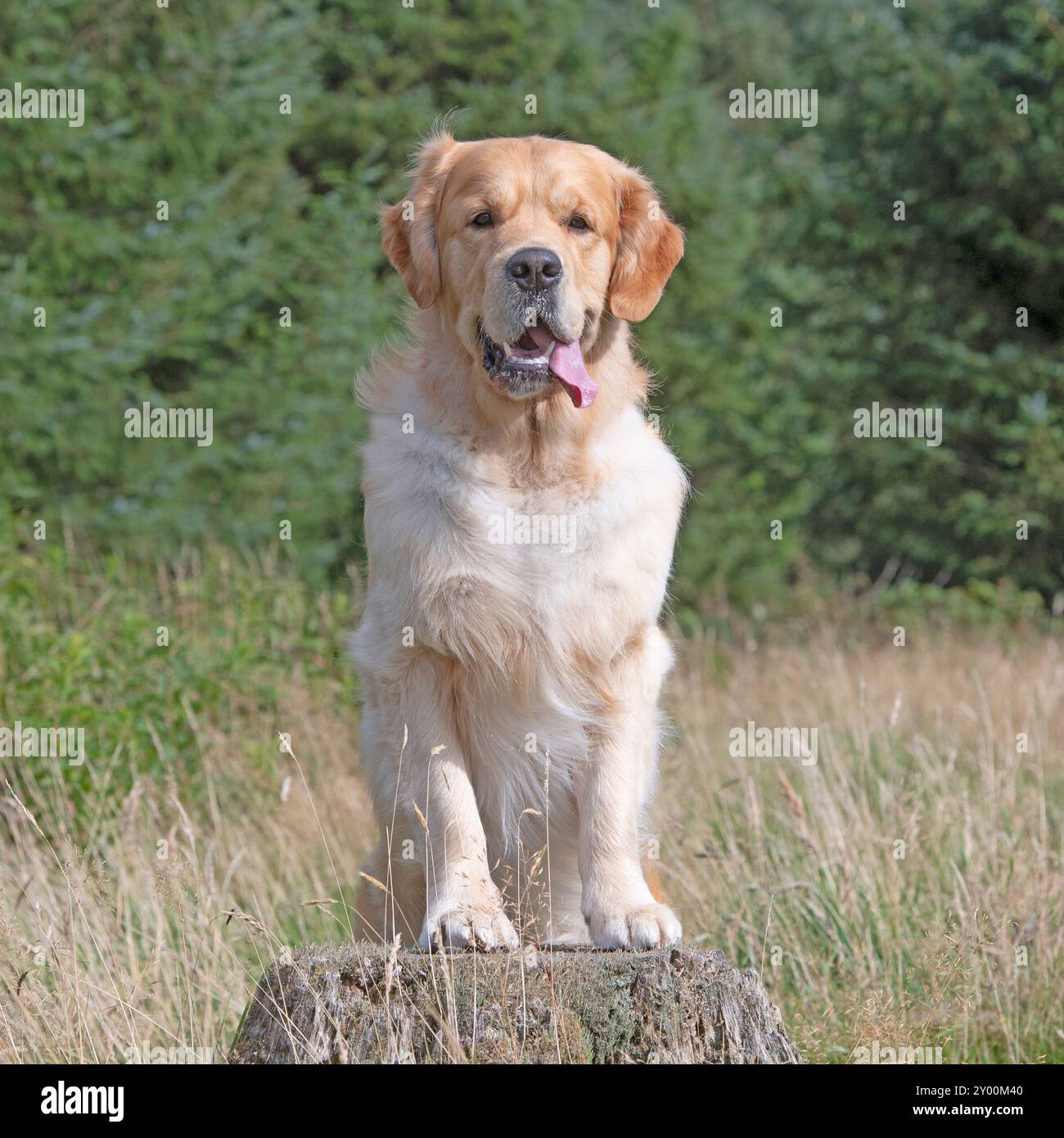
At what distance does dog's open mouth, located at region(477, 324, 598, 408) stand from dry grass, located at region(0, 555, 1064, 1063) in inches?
50.7

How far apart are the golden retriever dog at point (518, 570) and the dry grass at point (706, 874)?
16.5 inches

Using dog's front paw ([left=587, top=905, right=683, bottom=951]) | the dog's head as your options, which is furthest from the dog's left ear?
dog's front paw ([left=587, top=905, right=683, bottom=951])

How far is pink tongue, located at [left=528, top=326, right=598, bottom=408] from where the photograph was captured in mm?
3641

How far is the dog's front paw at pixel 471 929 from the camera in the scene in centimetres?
327

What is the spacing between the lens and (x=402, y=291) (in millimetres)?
11547

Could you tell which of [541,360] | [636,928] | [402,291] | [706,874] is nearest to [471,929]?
[636,928]

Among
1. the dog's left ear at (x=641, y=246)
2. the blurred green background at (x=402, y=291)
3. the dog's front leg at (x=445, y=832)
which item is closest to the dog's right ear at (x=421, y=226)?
the dog's left ear at (x=641, y=246)

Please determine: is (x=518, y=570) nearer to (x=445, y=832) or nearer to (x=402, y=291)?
(x=445, y=832)

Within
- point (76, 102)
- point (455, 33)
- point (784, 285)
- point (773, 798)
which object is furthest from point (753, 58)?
point (773, 798)

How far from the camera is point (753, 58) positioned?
27.5 metres

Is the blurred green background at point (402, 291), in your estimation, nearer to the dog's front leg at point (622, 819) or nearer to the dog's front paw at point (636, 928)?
the dog's front leg at point (622, 819)

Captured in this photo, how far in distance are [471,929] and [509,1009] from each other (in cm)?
31

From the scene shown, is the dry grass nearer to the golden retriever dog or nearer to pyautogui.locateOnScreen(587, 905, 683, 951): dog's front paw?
pyautogui.locateOnScreen(587, 905, 683, 951): dog's front paw
